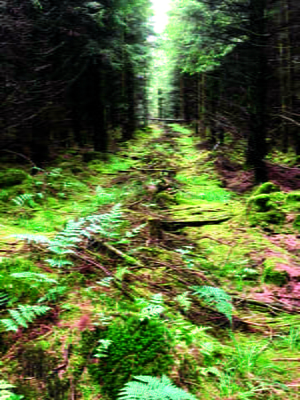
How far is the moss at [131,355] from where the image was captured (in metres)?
2.11

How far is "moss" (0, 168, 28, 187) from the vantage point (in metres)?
6.96

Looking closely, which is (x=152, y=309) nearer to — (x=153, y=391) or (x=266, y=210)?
(x=153, y=391)

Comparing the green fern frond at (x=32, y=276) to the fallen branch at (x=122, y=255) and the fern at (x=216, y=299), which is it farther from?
the fern at (x=216, y=299)

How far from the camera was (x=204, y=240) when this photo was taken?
16.9 feet

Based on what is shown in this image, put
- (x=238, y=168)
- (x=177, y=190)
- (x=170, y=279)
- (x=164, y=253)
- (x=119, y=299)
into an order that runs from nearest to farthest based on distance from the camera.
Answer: (x=119, y=299) → (x=170, y=279) → (x=164, y=253) → (x=177, y=190) → (x=238, y=168)

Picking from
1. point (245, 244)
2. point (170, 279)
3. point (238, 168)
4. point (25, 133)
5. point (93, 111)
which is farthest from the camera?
point (93, 111)

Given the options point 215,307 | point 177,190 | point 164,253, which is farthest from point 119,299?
point 177,190

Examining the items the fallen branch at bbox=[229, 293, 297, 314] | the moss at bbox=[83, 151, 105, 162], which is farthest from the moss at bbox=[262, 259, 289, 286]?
the moss at bbox=[83, 151, 105, 162]

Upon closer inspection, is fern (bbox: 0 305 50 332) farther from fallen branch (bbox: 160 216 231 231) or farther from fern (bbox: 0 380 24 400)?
fallen branch (bbox: 160 216 231 231)

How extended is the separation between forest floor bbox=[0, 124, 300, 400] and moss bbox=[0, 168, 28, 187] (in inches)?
35.3

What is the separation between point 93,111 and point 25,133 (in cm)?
460

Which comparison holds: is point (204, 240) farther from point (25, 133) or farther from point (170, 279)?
point (25, 133)

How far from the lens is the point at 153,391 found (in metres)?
1.81

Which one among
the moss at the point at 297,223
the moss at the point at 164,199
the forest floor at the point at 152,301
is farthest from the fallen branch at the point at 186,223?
the moss at the point at 297,223
